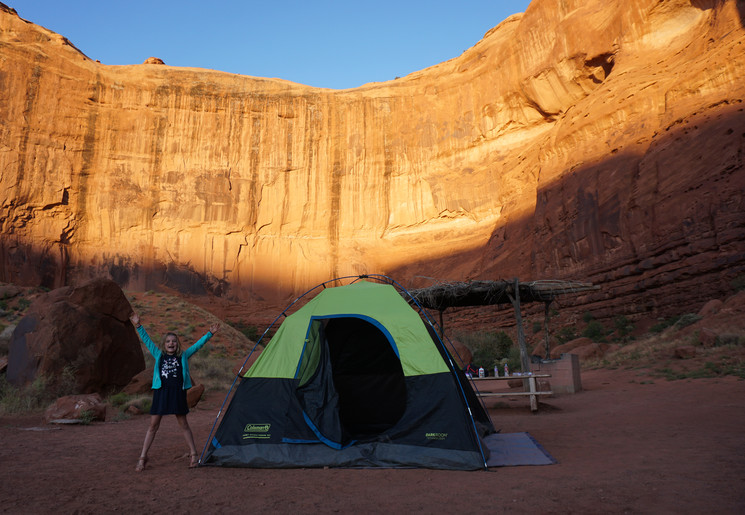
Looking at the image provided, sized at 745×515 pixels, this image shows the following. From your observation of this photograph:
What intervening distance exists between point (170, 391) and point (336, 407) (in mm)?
1950

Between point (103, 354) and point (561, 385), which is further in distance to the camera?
point (561, 385)

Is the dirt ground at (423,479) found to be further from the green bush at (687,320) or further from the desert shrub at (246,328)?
the desert shrub at (246,328)

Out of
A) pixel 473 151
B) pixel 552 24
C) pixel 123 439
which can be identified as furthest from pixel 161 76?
pixel 123 439

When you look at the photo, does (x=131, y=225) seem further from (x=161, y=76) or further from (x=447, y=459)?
(x=447, y=459)

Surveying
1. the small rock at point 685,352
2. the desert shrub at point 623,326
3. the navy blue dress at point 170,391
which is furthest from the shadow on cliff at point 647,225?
the navy blue dress at point 170,391

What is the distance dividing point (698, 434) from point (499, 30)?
38.7 meters

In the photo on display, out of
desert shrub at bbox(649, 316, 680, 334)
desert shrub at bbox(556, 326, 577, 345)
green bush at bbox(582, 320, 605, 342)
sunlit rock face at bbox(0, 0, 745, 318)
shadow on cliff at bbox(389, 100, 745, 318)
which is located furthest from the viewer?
sunlit rock face at bbox(0, 0, 745, 318)

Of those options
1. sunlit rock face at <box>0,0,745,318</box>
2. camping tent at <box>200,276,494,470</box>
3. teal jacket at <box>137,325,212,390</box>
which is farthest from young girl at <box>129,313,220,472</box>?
sunlit rock face at <box>0,0,745,318</box>

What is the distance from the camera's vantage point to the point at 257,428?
5.96m

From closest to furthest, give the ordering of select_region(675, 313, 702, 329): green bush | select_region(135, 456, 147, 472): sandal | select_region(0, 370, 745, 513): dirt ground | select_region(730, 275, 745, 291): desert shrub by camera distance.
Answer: select_region(0, 370, 745, 513): dirt ground → select_region(135, 456, 147, 472): sandal → select_region(730, 275, 745, 291): desert shrub → select_region(675, 313, 702, 329): green bush

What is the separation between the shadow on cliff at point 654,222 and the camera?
17625mm

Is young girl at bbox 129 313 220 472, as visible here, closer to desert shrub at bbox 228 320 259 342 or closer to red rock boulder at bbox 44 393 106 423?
red rock boulder at bbox 44 393 106 423

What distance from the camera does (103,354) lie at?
1176cm

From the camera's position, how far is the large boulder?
10.7m
